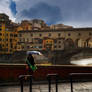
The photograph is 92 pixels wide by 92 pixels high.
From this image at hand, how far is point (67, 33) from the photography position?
4859cm

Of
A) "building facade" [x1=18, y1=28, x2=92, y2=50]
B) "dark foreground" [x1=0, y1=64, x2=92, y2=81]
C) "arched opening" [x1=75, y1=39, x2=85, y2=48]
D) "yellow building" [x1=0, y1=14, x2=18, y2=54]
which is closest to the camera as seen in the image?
"dark foreground" [x1=0, y1=64, x2=92, y2=81]

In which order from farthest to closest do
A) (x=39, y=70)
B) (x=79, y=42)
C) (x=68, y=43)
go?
(x=68, y=43) < (x=79, y=42) < (x=39, y=70)

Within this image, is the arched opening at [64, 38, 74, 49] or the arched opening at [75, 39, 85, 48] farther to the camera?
the arched opening at [64, 38, 74, 49]

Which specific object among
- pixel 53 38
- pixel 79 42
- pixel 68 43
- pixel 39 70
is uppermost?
pixel 53 38

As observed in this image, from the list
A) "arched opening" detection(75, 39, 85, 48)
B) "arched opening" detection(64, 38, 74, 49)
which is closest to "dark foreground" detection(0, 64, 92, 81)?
"arched opening" detection(75, 39, 85, 48)

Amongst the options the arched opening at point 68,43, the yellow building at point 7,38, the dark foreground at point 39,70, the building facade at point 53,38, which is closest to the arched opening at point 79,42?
the building facade at point 53,38

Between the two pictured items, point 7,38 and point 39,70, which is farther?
point 7,38

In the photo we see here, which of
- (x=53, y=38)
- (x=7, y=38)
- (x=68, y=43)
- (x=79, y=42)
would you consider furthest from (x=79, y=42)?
(x=7, y=38)

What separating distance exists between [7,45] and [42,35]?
1512cm

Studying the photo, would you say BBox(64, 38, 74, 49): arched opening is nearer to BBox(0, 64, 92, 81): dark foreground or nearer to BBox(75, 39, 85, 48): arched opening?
BBox(75, 39, 85, 48): arched opening

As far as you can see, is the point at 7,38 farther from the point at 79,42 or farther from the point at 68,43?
the point at 79,42

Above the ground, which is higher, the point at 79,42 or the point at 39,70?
the point at 79,42

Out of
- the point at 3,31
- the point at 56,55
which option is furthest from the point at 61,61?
the point at 3,31

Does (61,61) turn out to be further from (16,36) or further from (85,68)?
(85,68)
